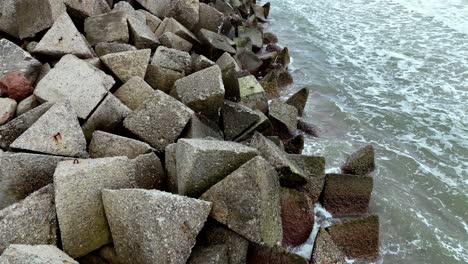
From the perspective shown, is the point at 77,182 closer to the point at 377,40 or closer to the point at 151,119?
the point at 151,119

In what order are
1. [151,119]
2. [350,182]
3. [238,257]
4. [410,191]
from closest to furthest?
[238,257] → [151,119] → [350,182] → [410,191]

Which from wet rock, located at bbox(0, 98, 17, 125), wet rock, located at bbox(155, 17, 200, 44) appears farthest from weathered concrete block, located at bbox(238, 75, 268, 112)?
wet rock, located at bbox(0, 98, 17, 125)

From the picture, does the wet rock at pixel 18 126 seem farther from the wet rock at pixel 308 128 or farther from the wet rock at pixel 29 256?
the wet rock at pixel 308 128

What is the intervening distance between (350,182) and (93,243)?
2.83 metres

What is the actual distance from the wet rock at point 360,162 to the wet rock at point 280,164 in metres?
1.39

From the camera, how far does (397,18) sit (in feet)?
37.3

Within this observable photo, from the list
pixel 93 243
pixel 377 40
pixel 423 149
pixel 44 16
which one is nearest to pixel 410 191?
pixel 423 149

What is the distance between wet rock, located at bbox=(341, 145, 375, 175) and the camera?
5.24 m

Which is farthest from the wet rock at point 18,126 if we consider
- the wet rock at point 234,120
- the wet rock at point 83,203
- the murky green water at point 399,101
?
the murky green water at point 399,101

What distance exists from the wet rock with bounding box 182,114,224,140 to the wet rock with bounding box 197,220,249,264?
1.18 metres

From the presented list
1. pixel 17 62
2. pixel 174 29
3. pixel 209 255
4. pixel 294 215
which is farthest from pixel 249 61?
pixel 209 255

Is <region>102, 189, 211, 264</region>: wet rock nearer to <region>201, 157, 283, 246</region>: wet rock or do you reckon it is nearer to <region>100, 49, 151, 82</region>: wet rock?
<region>201, 157, 283, 246</region>: wet rock

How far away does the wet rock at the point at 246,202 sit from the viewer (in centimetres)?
305

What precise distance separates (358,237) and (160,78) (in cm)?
303
